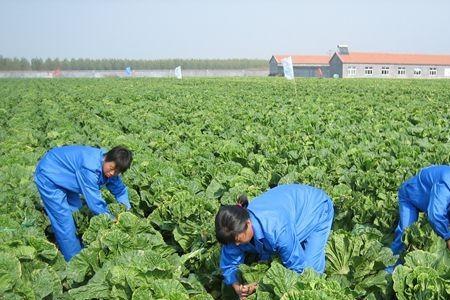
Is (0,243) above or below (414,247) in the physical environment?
above

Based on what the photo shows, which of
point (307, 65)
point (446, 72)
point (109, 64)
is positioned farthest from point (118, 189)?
point (109, 64)

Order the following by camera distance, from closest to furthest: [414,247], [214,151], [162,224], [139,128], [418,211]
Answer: [414,247]
[418,211]
[162,224]
[214,151]
[139,128]

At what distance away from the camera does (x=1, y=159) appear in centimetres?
948

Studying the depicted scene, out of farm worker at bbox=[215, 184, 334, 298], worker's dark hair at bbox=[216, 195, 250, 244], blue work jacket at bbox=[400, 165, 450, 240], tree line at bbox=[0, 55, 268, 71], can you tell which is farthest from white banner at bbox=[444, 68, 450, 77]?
worker's dark hair at bbox=[216, 195, 250, 244]

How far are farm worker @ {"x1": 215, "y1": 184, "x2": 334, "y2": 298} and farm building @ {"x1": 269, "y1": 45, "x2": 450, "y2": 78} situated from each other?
7194 centimetres

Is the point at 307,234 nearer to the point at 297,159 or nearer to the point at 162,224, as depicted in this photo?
the point at 162,224

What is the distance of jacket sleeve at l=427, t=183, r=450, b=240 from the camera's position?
462 cm

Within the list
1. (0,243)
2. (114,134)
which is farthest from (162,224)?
(114,134)

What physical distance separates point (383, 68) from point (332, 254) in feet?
253

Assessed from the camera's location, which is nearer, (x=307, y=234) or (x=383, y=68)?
(x=307, y=234)

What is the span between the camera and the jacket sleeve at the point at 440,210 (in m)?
4.62

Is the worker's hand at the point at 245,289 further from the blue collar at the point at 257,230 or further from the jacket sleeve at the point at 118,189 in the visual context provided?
the jacket sleeve at the point at 118,189

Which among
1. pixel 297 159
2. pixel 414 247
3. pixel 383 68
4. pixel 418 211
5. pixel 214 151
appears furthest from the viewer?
pixel 383 68

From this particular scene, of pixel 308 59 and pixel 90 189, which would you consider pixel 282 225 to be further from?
pixel 308 59
